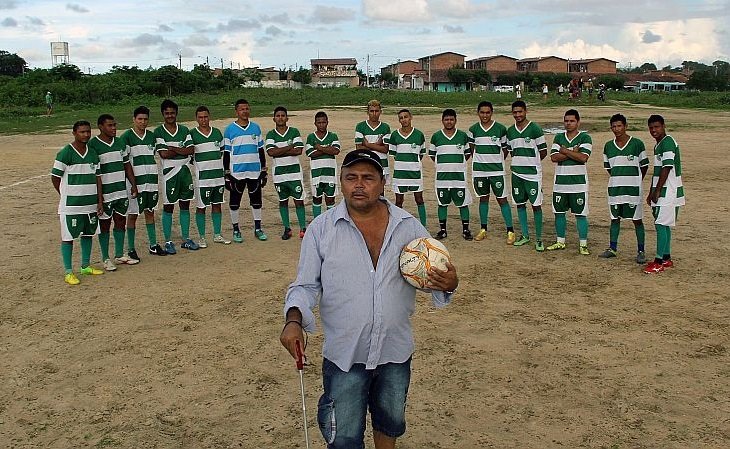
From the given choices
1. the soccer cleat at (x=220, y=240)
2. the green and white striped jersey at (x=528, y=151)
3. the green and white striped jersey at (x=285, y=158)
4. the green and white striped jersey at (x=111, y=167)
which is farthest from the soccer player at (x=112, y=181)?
the green and white striped jersey at (x=528, y=151)

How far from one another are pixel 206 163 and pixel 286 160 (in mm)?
1220

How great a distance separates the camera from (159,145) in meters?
9.76

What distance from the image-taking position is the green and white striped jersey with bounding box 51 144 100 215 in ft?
27.9

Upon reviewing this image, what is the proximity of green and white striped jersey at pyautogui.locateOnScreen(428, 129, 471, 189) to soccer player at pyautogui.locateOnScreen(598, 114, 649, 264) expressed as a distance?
7.24 ft

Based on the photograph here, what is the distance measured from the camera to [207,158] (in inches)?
397

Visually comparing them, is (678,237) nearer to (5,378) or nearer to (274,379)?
(274,379)

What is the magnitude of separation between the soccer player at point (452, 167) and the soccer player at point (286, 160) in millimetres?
2104

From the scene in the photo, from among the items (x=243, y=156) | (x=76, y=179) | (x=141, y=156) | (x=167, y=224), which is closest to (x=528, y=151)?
(x=243, y=156)

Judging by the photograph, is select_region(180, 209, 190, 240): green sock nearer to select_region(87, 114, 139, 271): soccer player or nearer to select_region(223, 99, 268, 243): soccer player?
select_region(223, 99, 268, 243): soccer player

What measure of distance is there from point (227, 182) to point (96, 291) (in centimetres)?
290

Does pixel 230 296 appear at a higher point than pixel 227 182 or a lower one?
lower

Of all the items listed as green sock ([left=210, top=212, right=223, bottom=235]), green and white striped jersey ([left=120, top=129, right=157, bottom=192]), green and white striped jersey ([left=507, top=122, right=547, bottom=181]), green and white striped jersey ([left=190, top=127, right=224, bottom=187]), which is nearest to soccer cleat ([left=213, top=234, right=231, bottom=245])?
green sock ([left=210, top=212, right=223, bottom=235])

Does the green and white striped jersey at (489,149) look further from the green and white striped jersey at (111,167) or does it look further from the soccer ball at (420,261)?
the soccer ball at (420,261)

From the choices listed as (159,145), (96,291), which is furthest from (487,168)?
(96,291)
